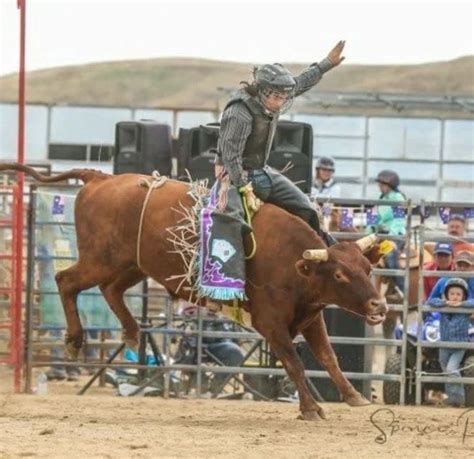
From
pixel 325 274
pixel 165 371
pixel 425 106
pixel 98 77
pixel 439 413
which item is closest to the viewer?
pixel 325 274

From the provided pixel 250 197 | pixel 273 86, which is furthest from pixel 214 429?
pixel 273 86

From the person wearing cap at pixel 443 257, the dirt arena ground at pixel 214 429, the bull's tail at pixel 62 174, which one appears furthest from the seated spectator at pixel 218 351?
the bull's tail at pixel 62 174

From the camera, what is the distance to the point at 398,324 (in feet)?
48.5

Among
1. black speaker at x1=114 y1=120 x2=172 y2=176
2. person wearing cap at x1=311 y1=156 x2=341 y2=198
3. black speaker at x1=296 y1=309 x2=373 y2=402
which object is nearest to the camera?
black speaker at x1=296 y1=309 x2=373 y2=402

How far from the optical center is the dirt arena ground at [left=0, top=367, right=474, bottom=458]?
371 inches

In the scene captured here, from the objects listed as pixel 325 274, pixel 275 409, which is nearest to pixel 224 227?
pixel 325 274

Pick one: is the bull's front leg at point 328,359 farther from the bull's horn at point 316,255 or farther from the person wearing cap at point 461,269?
the person wearing cap at point 461,269

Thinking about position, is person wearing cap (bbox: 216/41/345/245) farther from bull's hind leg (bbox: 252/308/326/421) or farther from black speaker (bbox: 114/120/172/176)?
black speaker (bbox: 114/120/172/176)

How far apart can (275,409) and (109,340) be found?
3.39 m

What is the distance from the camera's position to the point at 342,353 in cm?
1408

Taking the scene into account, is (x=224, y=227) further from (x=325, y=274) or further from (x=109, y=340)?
(x=109, y=340)

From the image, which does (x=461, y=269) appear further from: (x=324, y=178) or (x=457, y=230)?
(x=324, y=178)

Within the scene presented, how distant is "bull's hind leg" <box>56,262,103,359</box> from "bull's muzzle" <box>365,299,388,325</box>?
7.33 ft

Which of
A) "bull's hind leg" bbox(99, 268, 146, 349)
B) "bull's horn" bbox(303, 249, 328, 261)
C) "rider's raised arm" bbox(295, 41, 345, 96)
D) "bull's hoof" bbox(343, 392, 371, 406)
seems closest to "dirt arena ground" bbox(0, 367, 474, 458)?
"bull's hoof" bbox(343, 392, 371, 406)
